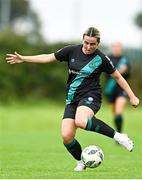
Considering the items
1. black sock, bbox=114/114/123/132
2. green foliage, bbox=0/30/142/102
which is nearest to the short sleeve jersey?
black sock, bbox=114/114/123/132

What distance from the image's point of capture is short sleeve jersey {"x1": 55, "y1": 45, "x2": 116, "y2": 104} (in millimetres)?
12648

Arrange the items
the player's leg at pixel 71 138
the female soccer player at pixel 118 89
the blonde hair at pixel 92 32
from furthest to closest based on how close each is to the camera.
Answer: the female soccer player at pixel 118 89
the player's leg at pixel 71 138
the blonde hair at pixel 92 32

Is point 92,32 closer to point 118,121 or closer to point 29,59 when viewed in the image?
point 29,59

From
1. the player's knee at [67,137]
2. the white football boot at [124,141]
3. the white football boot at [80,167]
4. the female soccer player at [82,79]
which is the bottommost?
the white football boot at [80,167]

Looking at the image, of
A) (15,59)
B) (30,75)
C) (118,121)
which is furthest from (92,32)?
(30,75)

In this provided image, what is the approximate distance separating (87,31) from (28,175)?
2327 mm

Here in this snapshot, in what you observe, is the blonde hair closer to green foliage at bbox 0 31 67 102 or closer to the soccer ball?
the soccer ball

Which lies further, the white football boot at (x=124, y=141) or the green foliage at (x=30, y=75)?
the green foliage at (x=30, y=75)

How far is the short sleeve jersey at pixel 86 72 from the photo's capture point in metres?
12.6

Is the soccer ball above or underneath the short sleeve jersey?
underneath

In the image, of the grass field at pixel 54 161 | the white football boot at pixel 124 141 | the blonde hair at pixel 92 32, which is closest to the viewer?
the grass field at pixel 54 161

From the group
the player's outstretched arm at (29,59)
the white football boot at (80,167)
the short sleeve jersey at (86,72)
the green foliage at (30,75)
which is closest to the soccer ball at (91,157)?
the white football boot at (80,167)

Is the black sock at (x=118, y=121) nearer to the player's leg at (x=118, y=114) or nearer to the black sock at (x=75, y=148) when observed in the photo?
the player's leg at (x=118, y=114)

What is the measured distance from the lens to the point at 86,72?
1265 cm
